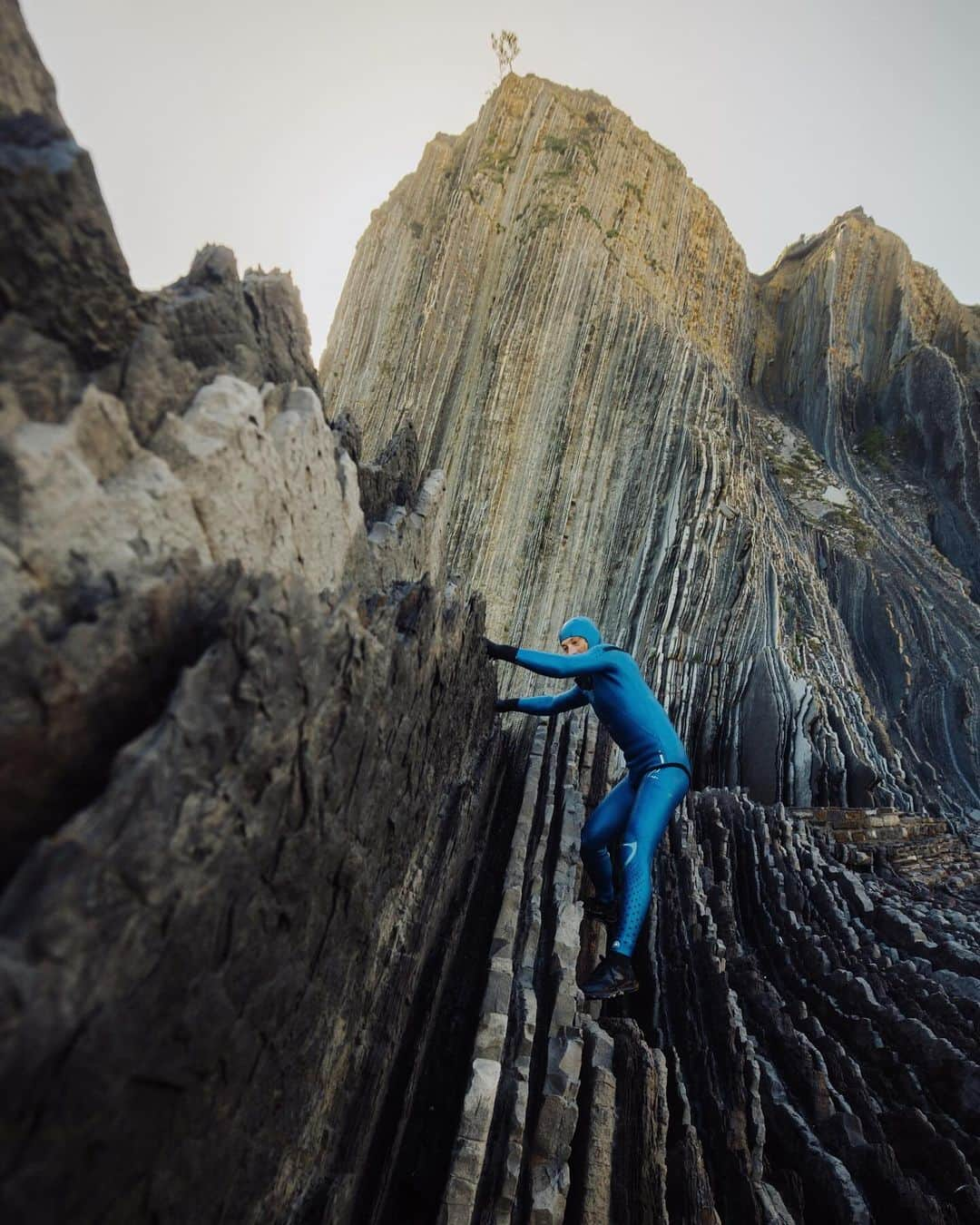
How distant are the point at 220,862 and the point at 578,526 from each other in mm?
9732

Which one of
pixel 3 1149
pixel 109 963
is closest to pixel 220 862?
pixel 109 963

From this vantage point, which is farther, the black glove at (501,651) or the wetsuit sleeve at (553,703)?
the wetsuit sleeve at (553,703)

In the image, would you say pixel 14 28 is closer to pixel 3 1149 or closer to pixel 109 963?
pixel 109 963

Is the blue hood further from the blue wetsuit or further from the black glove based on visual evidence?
the black glove

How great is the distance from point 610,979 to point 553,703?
1.89 meters

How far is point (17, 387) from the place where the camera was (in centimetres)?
175

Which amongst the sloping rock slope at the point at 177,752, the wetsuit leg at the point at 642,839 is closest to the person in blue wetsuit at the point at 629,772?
the wetsuit leg at the point at 642,839

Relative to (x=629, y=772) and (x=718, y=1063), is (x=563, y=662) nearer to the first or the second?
(x=629, y=772)

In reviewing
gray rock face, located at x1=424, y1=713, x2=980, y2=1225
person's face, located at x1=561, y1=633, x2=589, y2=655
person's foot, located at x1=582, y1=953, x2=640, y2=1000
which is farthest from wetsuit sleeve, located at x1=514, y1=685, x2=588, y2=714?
person's foot, located at x1=582, y1=953, x2=640, y2=1000

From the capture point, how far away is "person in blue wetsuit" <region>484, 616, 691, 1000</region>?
4.07 m

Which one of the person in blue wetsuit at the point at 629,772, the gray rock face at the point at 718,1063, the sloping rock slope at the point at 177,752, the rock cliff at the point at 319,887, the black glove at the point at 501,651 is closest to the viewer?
the sloping rock slope at the point at 177,752

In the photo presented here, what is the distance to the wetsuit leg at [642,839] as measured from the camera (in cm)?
389

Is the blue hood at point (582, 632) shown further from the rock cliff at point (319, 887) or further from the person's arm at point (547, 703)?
the rock cliff at point (319, 887)

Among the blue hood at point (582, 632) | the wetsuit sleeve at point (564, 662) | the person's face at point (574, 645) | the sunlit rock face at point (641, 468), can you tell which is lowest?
the wetsuit sleeve at point (564, 662)
